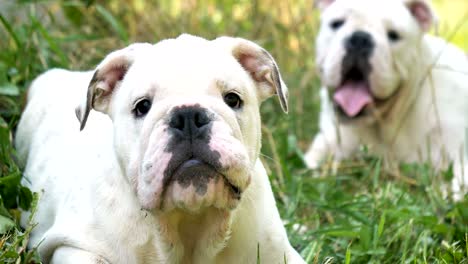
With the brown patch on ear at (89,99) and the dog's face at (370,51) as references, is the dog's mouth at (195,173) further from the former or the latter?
the dog's face at (370,51)

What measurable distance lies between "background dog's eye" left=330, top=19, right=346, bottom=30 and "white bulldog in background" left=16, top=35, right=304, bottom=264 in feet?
8.74

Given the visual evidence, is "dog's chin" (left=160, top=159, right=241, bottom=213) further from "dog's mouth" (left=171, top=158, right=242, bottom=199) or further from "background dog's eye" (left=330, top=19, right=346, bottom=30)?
"background dog's eye" (left=330, top=19, right=346, bottom=30)

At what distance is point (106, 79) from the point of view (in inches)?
137

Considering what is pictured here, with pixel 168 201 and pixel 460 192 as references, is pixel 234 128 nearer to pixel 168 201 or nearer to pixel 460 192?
pixel 168 201

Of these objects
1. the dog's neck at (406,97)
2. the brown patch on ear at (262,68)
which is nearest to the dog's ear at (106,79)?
the brown patch on ear at (262,68)

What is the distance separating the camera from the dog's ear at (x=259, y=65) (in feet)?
11.4

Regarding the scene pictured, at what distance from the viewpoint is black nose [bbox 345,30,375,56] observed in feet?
19.2

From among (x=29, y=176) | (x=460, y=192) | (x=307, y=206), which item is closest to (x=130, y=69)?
(x=29, y=176)

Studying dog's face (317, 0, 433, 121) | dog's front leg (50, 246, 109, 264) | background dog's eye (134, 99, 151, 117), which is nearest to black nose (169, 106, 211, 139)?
background dog's eye (134, 99, 151, 117)

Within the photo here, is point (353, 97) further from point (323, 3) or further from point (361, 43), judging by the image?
point (323, 3)

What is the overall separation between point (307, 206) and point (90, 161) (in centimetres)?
132

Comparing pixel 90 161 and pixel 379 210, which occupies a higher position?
pixel 90 161

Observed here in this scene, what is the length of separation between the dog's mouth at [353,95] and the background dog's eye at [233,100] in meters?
2.78

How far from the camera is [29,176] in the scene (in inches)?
166
